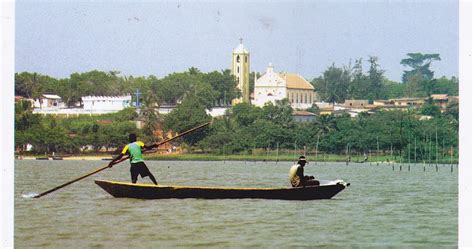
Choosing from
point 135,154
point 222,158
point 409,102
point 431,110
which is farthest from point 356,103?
point 135,154

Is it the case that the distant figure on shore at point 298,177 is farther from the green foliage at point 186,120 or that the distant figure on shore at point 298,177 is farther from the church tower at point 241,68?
the church tower at point 241,68

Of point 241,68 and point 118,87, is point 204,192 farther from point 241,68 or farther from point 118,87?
point 241,68

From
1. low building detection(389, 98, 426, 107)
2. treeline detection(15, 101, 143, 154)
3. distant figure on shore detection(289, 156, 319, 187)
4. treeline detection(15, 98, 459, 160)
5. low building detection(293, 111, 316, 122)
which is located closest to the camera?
distant figure on shore detection(289, 156, 319, 187)

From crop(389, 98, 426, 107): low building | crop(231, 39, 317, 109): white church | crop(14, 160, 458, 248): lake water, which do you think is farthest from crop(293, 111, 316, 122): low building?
crop(14, 160, 458, 248): lake water

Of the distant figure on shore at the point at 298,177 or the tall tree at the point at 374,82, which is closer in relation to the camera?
the distant figure on shore at the point at 298,177

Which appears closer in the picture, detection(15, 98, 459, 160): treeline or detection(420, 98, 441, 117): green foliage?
detection(15, 98, 459, 160): treeline

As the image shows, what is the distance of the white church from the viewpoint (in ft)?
272

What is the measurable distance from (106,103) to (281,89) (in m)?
18.5

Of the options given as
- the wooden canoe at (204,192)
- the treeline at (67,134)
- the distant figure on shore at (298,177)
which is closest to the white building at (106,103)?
the treeline at (67,134)

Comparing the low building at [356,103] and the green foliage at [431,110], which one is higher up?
the low building at [356,103]

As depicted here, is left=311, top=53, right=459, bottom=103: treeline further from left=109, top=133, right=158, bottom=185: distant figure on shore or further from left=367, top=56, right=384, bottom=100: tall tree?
left=109, top=133, right=158, bottom=185: distant figure on shore

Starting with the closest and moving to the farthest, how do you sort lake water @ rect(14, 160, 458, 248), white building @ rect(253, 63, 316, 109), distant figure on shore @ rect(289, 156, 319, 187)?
1. lake water @ rect(14, 160, 458, 248)
2. distant figure on shore @ rect(289, 156, 319, 187)
3. white building @ rect(253, 63, 316, 109)

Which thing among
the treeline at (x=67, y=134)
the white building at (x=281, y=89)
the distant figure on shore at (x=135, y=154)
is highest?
the white building at (x=281, y=89)

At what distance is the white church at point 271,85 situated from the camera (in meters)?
82.9
